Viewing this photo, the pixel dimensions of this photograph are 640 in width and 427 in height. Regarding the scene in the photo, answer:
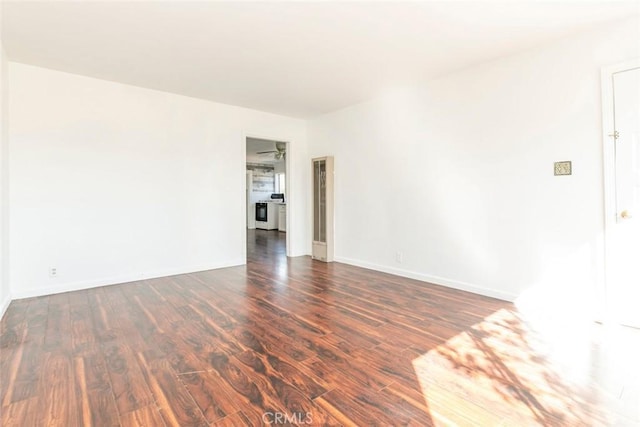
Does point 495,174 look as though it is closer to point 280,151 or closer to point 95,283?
point 95,283

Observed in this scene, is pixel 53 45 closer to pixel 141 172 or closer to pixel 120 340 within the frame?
pixel 141 172

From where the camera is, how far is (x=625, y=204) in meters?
2.65

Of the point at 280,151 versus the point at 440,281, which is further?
the point at 280,151

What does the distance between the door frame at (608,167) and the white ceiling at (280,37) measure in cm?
51

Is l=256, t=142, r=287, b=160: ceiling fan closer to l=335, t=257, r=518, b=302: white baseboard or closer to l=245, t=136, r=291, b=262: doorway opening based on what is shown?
l=245, t=136, r=291, b=262: doorway opening

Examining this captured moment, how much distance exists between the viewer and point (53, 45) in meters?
3.07

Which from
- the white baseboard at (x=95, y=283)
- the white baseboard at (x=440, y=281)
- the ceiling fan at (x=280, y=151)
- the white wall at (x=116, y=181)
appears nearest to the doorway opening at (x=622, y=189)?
the white baseboard at (x=440, y=281)

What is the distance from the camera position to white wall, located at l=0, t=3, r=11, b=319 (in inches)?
120

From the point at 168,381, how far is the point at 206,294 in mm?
1762

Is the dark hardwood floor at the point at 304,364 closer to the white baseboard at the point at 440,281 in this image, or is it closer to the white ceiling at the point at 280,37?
the white baseboard at the point at 440,281

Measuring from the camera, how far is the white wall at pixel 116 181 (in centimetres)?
355

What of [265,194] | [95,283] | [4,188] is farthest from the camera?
[265,194]

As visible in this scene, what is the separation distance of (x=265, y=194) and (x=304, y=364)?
32.5 feet

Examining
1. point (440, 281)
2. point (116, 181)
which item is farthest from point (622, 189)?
point (116, 181)
